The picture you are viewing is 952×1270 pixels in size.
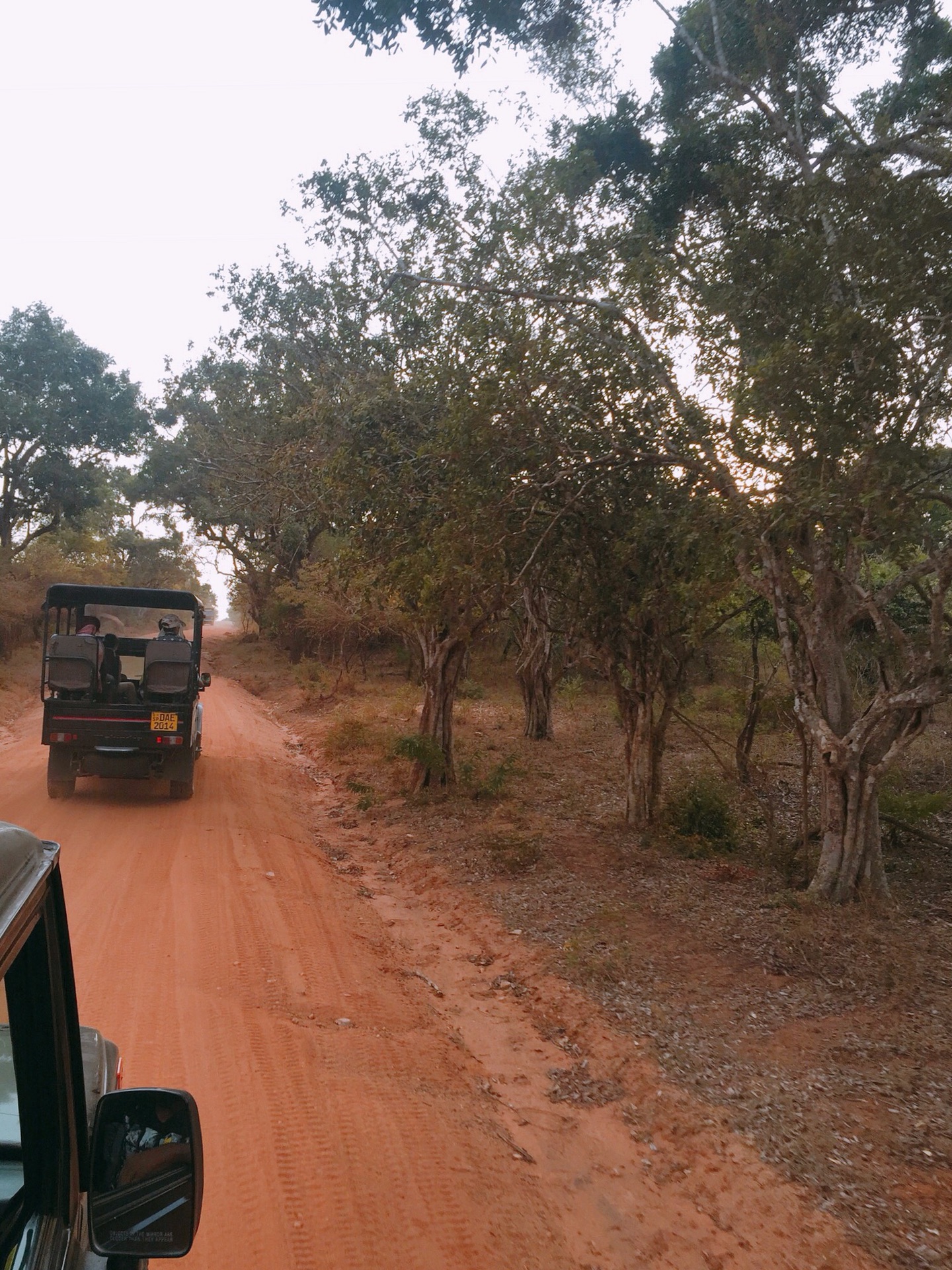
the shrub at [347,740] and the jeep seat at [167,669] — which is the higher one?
the jeep seat at [167,669]

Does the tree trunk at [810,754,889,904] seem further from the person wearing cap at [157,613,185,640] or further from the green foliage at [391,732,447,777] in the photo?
the person wearing cap at [157,613,185,640]

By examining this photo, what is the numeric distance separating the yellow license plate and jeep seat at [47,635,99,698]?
850 mm

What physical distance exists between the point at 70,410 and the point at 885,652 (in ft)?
92.2

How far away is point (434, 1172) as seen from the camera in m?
4.05

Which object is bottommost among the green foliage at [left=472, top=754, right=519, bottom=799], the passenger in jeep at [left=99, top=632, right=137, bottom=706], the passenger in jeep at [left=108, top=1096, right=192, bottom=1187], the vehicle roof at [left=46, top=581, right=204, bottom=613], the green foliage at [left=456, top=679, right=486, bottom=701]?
the green foliage at [left=472, top=754, right=519, bottom=799]

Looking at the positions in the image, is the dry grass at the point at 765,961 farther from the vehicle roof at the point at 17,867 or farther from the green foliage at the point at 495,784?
the vehicle roof at the point at 17,867

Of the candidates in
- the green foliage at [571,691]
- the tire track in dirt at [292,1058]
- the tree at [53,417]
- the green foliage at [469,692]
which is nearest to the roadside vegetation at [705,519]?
the tire track in dirt at [292,1058]

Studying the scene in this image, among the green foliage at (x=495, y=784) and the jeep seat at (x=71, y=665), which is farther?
the green foliage at (x=495, y=784)

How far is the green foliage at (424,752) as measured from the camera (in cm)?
1284

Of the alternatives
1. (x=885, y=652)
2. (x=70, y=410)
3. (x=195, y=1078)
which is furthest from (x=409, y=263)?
(x=70, y=410)

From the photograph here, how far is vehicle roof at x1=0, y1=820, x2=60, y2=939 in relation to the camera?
139 cm

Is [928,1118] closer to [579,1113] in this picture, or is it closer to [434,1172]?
[579,1113]

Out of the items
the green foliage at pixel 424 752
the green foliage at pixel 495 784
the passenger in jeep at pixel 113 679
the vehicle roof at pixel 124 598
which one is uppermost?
the vehicle roof at pixel 124 598

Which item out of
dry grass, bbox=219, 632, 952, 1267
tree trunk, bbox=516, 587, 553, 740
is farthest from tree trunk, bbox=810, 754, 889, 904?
tree trunk, bbox=516, 587, 553, 740
